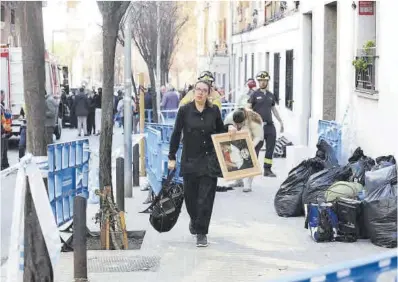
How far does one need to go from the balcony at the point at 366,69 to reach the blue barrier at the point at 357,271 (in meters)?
7.67

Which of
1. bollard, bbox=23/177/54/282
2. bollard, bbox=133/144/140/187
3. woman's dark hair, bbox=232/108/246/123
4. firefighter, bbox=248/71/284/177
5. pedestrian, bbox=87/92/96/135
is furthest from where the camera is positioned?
pedestrian, bbox=87/92/96/135

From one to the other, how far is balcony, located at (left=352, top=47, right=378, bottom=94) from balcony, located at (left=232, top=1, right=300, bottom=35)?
705cm

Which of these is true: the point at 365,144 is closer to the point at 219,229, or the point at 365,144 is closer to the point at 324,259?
the point at 219,229

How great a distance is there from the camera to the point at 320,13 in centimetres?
1553

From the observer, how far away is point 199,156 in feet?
27.0

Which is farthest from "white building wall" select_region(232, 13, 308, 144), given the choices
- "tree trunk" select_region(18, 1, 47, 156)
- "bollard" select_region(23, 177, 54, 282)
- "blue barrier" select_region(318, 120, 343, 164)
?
"bollard" select_region(23, 177, 54, 282)

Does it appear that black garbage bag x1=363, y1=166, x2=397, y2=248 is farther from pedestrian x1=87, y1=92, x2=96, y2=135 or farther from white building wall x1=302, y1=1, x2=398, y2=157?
pedestrian x1=87, y1=92, x2=96, y2=135

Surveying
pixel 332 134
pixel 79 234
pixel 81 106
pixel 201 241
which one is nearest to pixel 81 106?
pixel 81 106

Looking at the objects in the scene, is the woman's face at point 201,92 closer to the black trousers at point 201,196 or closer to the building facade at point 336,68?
the black trousers at point 201,196

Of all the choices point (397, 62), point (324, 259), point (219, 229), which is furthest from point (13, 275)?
point (397, 62)

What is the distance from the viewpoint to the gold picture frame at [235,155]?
8234 mm

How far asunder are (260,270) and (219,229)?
80.5 inches

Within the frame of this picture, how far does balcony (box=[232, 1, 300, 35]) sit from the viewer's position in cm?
2024

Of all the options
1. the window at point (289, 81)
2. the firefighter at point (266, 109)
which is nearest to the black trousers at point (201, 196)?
the firefighter at point (266, 109)
